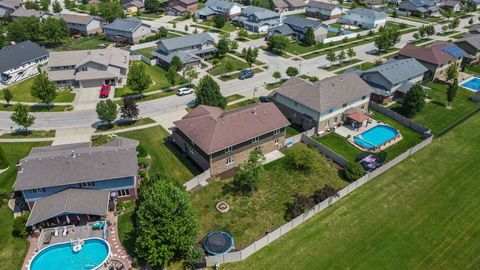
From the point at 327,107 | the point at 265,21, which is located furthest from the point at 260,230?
the point at 265,21

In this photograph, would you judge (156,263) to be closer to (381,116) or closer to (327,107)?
(327,107)

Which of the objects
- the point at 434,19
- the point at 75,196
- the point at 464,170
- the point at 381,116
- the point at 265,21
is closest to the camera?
the point at 75,196

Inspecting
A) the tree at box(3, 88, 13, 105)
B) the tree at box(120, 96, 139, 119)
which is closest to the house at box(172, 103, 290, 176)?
the tree at box(120, 96, 139, 119)

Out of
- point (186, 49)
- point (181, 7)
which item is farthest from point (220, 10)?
point (186, 49)

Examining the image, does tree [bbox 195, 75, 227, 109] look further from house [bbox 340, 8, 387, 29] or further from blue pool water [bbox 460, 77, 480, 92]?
house [bbox 340, 8, 387, 29]

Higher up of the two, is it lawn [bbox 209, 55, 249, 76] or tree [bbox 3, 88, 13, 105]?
tree [bbox 3, 88, 13, 105]

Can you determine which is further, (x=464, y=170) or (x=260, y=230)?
(x=464, y=170)

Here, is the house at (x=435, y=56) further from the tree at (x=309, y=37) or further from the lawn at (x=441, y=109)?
the tree at (x=309, y=37)
